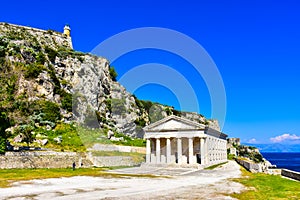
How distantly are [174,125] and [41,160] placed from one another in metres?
21.5

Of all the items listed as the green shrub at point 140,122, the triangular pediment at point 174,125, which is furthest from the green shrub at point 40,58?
the triangular pediment at point 174,125

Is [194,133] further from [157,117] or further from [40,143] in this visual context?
[157,117]

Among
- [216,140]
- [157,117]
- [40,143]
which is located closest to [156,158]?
[216,140]

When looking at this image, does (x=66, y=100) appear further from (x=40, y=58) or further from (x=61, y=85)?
(x=40, y=58)

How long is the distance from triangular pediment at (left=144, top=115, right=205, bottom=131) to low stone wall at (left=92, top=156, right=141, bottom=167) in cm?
595

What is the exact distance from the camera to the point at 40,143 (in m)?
45.8

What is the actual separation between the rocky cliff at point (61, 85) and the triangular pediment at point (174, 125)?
74.3ft

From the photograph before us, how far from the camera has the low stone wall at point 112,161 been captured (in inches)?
1604

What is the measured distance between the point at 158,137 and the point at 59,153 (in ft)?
55.4

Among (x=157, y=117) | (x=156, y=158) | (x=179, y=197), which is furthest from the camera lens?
(x=157, y=117)

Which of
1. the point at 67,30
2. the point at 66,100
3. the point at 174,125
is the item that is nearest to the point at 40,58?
the point at 66,100

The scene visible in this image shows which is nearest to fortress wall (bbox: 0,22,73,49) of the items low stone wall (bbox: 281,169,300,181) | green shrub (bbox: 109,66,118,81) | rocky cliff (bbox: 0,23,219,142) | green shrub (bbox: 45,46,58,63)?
rocky cliff (bbox: 0,23,219,142)

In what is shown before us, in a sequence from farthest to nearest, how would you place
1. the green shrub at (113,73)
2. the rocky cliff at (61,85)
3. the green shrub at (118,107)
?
the green shrub at (113,73) < the green shrub at (118,107) < the rocky cliff at (61,85)

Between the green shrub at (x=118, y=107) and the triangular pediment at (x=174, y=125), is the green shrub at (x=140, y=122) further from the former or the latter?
the triangular pediment at (x=174, y=125)
